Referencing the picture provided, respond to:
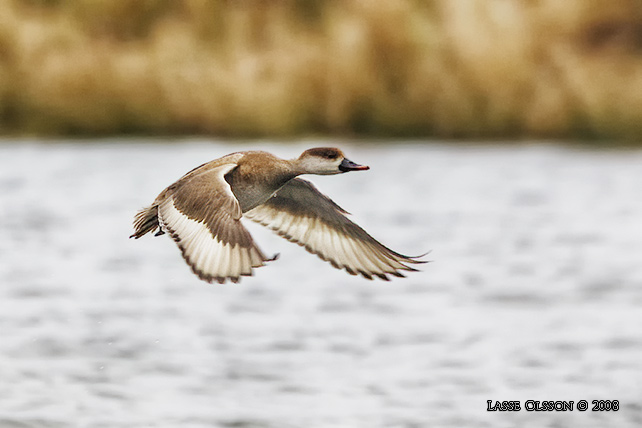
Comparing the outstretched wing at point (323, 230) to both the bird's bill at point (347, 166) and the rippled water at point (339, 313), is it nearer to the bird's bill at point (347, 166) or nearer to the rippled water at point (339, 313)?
the bird's bill at point (347, 166)

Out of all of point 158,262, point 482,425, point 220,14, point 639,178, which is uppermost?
point 220,14

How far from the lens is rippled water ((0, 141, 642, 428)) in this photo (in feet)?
31.8

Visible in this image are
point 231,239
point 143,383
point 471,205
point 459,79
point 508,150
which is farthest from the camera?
point 508,150

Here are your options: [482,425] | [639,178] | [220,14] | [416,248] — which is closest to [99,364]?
[482,425]

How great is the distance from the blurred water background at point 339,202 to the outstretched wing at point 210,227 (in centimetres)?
327

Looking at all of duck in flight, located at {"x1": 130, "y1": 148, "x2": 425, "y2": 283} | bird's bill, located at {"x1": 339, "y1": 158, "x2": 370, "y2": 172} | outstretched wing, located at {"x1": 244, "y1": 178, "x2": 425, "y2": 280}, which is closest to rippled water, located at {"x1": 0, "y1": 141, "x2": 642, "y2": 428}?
outstretched wing, located at {"x1": 244, "y1": 178, "x2": 425, "y2": 280}

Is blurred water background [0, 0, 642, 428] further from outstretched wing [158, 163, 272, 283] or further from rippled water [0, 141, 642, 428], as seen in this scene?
outstretched wing [158, 163, 272, 283]

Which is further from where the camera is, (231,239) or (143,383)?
(143,383)

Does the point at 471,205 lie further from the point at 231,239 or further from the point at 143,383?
the point at 231,239

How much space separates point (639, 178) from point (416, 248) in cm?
691

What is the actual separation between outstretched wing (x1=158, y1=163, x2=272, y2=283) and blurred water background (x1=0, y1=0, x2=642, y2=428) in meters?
3.27

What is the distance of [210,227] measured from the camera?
622 cm

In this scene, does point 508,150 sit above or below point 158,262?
above

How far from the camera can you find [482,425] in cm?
912
